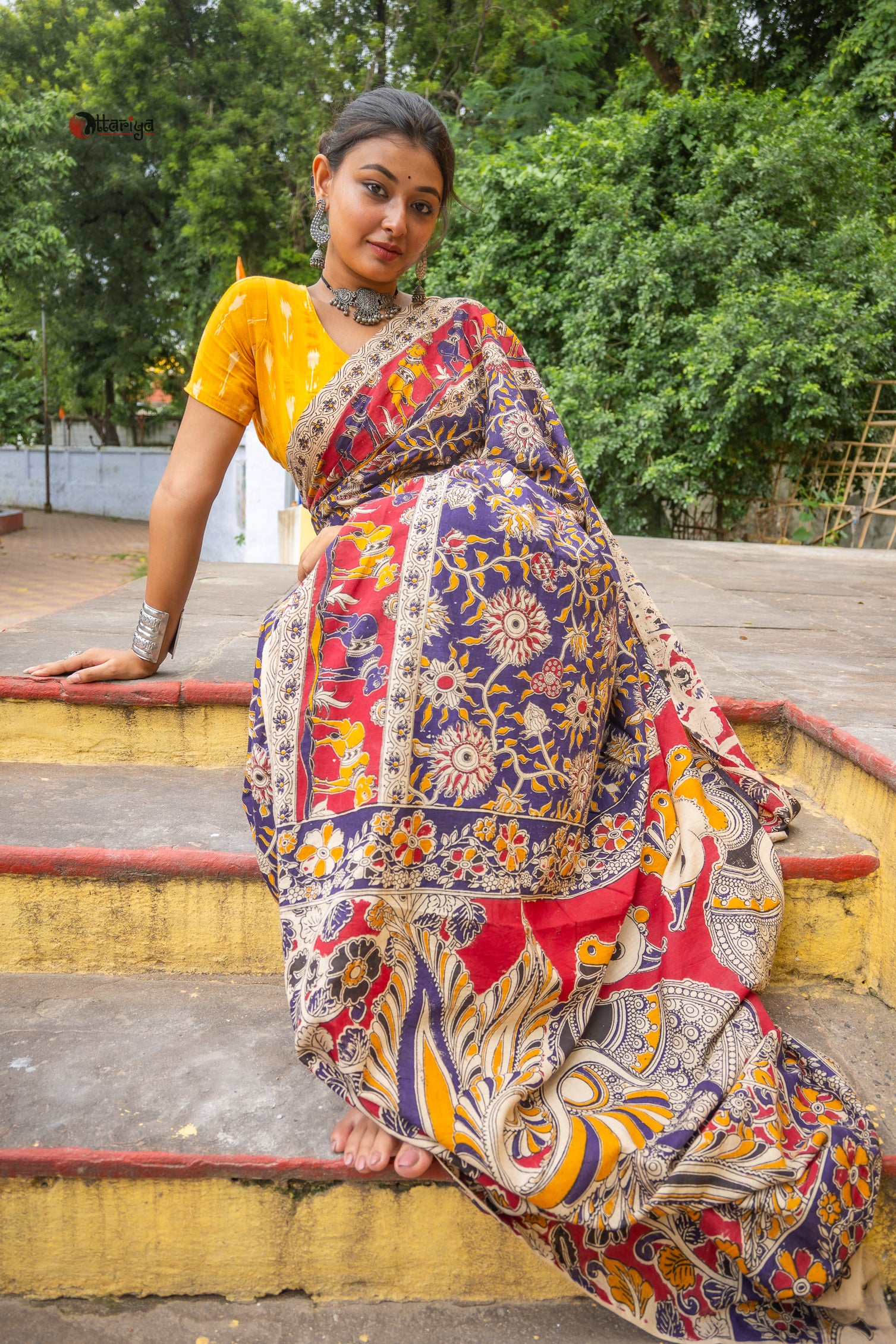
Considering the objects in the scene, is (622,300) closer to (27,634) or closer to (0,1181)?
(27,634)

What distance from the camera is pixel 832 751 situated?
70.4 inches

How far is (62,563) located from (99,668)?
10.0 meters

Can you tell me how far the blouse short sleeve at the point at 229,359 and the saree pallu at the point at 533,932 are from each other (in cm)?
46

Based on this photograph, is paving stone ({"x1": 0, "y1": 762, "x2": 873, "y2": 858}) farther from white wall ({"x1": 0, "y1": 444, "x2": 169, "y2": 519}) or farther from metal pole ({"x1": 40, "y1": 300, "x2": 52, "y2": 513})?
white wall ({"x1": 0, "y1": 444, "x2": 169, "y2": 519})

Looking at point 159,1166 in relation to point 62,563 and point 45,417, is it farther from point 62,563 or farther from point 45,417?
point 45,417

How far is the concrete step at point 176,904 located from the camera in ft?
5.09

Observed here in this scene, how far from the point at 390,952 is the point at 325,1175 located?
30cm

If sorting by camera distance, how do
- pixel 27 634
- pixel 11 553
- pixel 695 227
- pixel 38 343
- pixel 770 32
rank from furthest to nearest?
pixel 38 343 < pixel 11 553 < pixel 770 32 < pixel 695 227 < pixel 27 634

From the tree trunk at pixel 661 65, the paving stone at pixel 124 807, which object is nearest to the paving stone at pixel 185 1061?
the paving stone at pixel 124 807

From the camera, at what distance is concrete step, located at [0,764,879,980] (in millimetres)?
1551

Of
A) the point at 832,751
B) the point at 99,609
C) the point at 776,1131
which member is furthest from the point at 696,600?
the point at 776,1131

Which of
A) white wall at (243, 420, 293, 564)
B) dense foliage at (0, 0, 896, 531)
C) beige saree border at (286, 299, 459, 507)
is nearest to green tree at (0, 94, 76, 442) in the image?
dense foliage at (0, 0, 896, 531)

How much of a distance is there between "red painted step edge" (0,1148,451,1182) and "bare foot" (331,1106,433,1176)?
0.04 ft

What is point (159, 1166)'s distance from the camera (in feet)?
3.81
